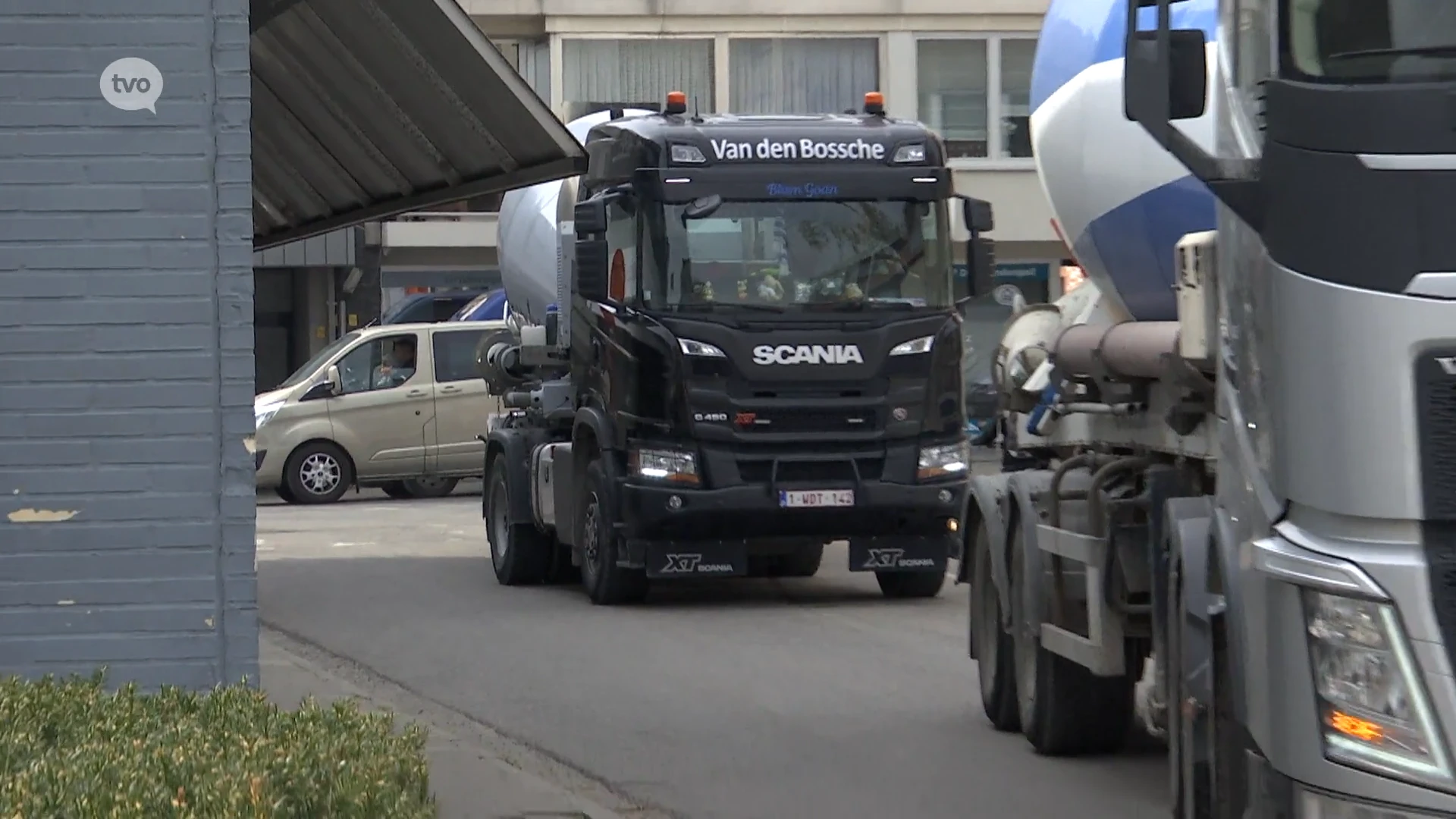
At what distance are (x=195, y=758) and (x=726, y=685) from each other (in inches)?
231

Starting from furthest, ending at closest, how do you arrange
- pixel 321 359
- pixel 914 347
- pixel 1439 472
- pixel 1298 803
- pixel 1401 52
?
pixel 321 359, pixel 914 347, pixel 1401 52, pixel 1298 803, pixel 1439 472

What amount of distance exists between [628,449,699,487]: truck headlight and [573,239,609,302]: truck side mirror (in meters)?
1.11

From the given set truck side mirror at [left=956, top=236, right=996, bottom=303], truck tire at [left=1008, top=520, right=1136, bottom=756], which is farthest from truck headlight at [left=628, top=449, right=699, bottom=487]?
truck tire at [left=1008, top=520, right=1136, bottom=756]

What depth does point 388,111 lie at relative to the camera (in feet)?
35.0

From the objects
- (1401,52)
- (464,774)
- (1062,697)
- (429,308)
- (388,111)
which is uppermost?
(429,308)

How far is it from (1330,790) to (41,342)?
174 inches

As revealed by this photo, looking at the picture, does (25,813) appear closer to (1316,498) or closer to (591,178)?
(1316,498)

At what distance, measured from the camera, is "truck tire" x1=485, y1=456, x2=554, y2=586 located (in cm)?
1666

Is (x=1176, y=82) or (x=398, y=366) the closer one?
(x=1176, y=82)

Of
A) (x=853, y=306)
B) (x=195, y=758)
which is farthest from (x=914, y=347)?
(x=195, y=758)

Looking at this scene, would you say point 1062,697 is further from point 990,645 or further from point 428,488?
point 428,488

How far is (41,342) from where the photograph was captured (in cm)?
719

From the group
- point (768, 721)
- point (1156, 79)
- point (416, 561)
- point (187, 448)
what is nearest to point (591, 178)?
point (416, 561)

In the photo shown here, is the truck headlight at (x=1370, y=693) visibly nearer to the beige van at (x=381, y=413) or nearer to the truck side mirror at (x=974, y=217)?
the truck side mirror at (x=974, y=217)
